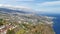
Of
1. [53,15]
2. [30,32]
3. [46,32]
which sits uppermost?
[30,32]

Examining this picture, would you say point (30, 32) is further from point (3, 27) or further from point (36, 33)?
point (3, 27)

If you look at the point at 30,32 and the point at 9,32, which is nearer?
the point at 9,32

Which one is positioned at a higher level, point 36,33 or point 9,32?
point 9,32

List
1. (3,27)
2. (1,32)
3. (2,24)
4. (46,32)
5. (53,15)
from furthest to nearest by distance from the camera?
(53,15) < (46,32) < (2,24) < (3,27) < (1,32)

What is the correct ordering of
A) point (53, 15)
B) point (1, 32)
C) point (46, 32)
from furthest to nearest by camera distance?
point (53, 15)
point (46, 32)
point (1, 32)

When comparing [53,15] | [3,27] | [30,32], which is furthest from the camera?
[53,15]

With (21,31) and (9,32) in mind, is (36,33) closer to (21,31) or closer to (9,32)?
(21,31)

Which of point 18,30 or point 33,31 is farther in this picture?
point 33,31

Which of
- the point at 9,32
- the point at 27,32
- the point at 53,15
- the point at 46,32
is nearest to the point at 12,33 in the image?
the point at 9,32

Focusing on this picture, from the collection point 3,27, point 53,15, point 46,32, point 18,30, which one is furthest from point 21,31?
point 53,15
